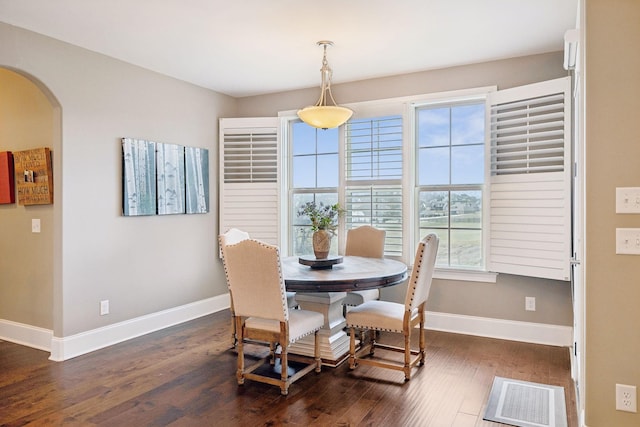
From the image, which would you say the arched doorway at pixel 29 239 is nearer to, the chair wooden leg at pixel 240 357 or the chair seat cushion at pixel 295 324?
the chair wooden leg at pixel 240 357

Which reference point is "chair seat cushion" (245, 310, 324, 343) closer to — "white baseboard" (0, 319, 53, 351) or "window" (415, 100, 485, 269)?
"window" (415, 100, 485, 269)

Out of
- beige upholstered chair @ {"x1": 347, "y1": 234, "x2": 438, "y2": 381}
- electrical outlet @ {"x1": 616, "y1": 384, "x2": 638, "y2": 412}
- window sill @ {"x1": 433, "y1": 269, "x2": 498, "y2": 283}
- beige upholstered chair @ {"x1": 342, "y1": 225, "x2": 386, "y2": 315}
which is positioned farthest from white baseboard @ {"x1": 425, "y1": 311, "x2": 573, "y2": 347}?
electrical outlet @ {"x1": 616, "y1": 384, "x2": 638, "y2": 412}

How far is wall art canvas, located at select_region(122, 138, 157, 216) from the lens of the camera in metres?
4.19

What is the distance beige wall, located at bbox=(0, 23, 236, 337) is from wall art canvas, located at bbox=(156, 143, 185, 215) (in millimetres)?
104

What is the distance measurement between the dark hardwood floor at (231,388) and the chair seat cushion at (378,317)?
1.21 feet

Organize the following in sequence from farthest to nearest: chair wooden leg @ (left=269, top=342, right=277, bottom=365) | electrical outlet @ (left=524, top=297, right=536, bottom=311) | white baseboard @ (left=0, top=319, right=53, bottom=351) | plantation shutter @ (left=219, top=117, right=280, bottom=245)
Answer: plantation shutter @ (left=219, top=117, right=280, bottom=245)
electrical outlet @ (left=524, top=297, right=536, bottom=311)
white baseboard @ (left=0, top=319, right=53, bottom=351)
chair wooden leg @ (left=269, top=342, right=277, bottom=365)

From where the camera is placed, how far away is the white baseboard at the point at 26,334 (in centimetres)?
393

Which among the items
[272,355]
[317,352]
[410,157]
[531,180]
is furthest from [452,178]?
[272,355]

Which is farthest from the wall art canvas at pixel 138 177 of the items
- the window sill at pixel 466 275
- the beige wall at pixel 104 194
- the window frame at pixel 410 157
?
the window sill at pixel 466 275

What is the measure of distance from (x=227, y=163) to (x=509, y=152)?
10.4 ft

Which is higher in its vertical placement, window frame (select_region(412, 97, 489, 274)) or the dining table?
window frame (select_region(412, 97, 489, 274))

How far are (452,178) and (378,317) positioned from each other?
6.17ft

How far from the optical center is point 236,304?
10.0 feet

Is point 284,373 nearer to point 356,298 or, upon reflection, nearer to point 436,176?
point 356,298
